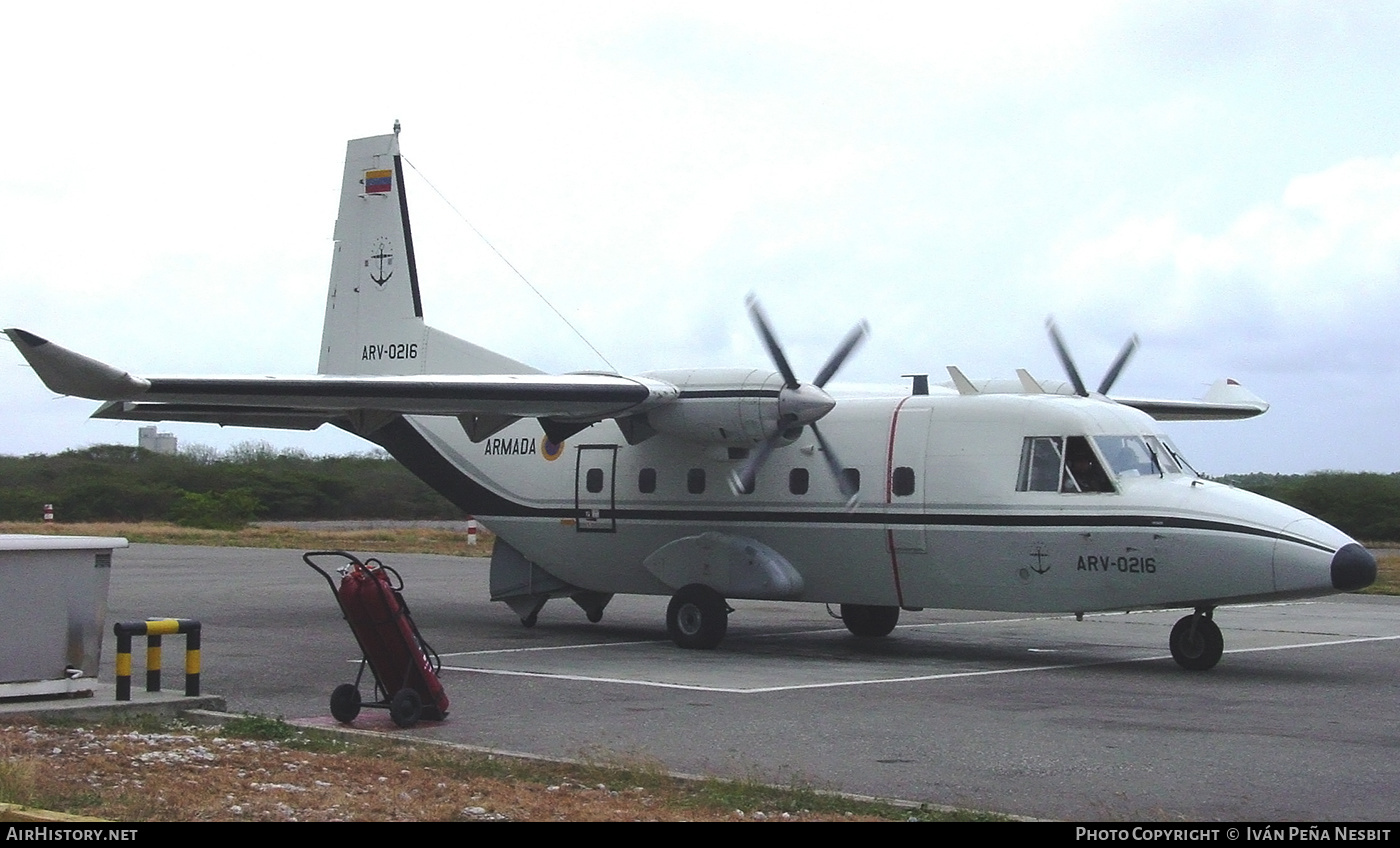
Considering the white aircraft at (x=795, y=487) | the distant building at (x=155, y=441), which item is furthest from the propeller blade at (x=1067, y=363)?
the distant building at (x=155, y=441)

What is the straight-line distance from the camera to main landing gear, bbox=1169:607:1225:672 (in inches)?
604

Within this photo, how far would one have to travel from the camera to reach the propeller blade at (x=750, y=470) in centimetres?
1747

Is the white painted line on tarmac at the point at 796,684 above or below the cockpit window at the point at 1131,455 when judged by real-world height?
below

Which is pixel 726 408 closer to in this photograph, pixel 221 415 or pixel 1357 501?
pixel 221 415

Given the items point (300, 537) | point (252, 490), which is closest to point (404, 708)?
point (300, 537)

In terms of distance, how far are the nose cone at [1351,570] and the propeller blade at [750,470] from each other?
614 centimetres

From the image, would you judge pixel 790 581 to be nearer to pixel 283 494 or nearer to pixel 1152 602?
pixel 1152 602

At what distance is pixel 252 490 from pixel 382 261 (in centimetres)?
3912

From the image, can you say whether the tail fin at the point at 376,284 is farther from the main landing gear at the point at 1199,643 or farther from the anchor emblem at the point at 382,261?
the main landing gear at the point at 1199,643

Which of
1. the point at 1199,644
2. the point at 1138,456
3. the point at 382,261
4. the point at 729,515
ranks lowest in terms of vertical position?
the point at 1199,644

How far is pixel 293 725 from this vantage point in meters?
11.0

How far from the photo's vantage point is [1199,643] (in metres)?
15.4
